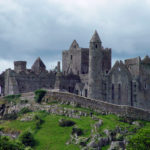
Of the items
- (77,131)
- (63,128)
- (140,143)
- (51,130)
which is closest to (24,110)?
(51,130)

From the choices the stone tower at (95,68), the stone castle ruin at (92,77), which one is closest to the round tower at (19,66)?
the stone castle ruin at (92,77)

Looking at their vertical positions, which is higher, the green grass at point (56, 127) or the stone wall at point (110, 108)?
the stone wall at point (110, 108)

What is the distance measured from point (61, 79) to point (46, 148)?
1264 inches

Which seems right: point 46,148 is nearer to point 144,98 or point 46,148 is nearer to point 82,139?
point 82,139

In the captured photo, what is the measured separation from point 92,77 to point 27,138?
27.1 metres

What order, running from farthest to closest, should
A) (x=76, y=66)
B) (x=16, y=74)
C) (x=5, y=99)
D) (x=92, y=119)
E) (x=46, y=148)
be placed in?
(x=76, y=66) → (x=16, y=74) → (x=5, y=99) → (x=92, y=119) → (x=46, y=148)

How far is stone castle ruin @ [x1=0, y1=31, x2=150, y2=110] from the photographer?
4129 inches

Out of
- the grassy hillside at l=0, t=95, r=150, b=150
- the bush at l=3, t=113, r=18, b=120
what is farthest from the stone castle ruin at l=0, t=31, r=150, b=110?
the grassy hillside at l=0, t=95, r=150, b=150

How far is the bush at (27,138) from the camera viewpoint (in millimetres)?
79312

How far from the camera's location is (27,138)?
7975cm

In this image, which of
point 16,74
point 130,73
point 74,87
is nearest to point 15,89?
point 16,74

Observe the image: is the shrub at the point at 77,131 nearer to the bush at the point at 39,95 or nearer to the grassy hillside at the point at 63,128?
the grassy hillside at the point at 63,128

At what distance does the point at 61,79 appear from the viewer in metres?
109

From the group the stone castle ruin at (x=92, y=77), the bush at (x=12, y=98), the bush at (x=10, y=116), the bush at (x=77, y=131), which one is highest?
the stone castle ruin at (x=92, y=77)
